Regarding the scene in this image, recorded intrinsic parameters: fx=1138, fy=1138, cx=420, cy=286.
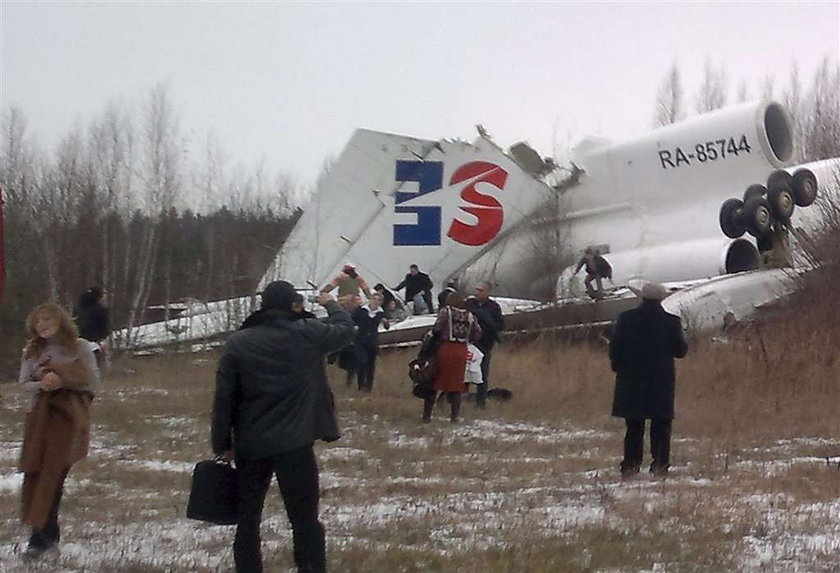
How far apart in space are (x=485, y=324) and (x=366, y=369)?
2.13m

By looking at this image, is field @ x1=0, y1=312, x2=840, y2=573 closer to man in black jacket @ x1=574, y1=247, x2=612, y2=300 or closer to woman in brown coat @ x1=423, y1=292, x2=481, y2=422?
woman in brown coat @ x1=423, y1=292, x2=481, y2=422

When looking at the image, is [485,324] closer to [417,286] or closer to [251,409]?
[417,286]

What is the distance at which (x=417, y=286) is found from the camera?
64.3ft

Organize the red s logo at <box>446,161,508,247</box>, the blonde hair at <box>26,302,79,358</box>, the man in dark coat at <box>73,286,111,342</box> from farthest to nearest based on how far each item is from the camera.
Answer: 1. the red s logo at <box>446,161,508,247</box>
2. the man in dark coat at <box>73,286,111,342</box>
3. the blonde hair at <box>26,302,79,358</box>

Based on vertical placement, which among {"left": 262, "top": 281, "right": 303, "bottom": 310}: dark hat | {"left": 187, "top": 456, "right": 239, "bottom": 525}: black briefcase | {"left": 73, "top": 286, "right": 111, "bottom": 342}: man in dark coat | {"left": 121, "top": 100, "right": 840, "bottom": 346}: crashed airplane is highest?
{"left": 121, "top": 100, "right": 840, "bottom": 346}: crashed airplane

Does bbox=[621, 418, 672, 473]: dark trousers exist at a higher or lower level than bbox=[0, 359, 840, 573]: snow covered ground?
higher

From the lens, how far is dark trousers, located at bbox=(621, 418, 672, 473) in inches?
324

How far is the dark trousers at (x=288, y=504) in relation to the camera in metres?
4.97

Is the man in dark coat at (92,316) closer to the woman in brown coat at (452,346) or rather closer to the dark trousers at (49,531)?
the woman in brown coat at (452,346)

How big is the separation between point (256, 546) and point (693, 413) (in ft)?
26.9

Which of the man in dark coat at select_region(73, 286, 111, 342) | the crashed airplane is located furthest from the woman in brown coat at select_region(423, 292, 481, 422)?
the crashed airplane

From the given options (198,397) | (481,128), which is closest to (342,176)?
(481,128)

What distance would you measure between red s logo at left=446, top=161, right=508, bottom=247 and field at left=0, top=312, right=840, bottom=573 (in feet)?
23.5

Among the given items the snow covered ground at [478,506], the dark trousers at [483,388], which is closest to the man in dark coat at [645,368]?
the snow covered ground at [478,506]
